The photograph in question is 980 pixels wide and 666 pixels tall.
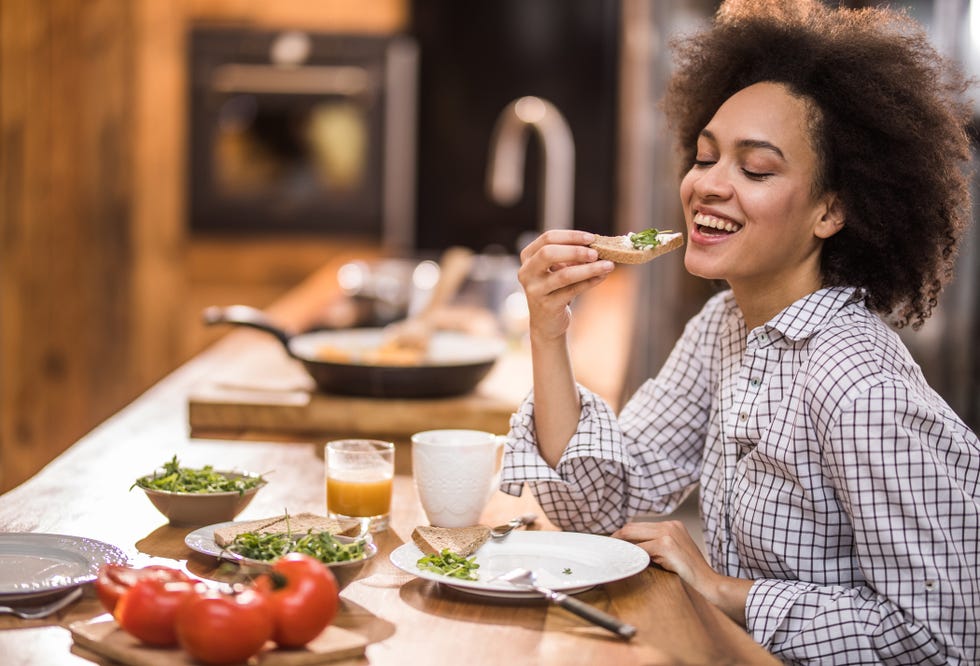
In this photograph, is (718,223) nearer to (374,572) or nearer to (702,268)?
(702,268)

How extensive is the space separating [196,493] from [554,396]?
1.71 feet

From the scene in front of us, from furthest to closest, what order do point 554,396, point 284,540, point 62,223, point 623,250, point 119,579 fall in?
point 62,223
point 554,396
point 623,250
point 284,540
point 119,579

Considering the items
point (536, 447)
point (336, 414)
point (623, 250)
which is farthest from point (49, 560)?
point (336, 414)

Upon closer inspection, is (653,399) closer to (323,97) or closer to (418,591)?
(418,591)

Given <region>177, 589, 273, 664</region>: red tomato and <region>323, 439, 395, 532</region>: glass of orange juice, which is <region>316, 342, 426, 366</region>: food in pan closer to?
<region>323, 439, 395, 532</region>: glass of orange juice

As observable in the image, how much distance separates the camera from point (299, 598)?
118 cm

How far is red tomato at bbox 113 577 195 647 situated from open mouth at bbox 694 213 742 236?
857mm

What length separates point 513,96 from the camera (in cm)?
530

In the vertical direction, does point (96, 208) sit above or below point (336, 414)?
above

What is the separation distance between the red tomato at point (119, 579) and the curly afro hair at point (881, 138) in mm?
992

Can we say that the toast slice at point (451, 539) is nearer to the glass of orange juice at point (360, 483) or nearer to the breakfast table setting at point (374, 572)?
the breakfast table setting at point (374, 572)

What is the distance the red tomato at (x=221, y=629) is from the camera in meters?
1.12

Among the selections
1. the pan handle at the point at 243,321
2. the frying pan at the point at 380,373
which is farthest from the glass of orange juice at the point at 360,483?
the pan handle at the point at 243,321

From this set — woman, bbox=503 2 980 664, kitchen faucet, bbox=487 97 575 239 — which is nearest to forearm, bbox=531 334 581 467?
woman, bbox=503 2 980 664
